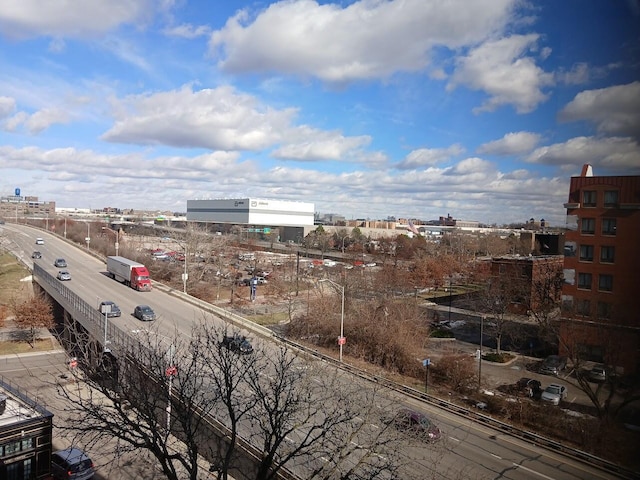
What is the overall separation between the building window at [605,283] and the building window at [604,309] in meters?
0.38

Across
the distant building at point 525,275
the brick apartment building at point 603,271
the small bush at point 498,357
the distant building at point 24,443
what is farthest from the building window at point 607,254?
the distant building at point 525,275

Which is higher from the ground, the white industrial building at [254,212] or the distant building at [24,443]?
the white industrial building at [254,212]

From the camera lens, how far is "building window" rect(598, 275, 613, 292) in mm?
10902

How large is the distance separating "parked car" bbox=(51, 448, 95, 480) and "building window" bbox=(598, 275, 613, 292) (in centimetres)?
1466

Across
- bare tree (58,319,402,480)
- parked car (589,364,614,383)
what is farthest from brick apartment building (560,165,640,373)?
bare tree (58,319,402,480)

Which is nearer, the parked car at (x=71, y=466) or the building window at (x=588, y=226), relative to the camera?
the parked car at (x=71, y=466)

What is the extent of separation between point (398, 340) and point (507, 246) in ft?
143

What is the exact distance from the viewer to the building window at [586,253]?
45.9ft

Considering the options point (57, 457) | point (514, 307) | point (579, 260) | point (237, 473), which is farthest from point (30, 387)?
point (514, 307)

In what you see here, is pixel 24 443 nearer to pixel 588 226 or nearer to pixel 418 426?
pixel 418 426

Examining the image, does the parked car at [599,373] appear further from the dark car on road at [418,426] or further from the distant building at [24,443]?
the distant building at [24,443]

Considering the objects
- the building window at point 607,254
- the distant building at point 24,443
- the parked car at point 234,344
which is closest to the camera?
the building window at point 607,254

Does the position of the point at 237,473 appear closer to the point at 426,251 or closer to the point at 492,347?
the point at 492,347

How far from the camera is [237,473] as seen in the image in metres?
11.4
